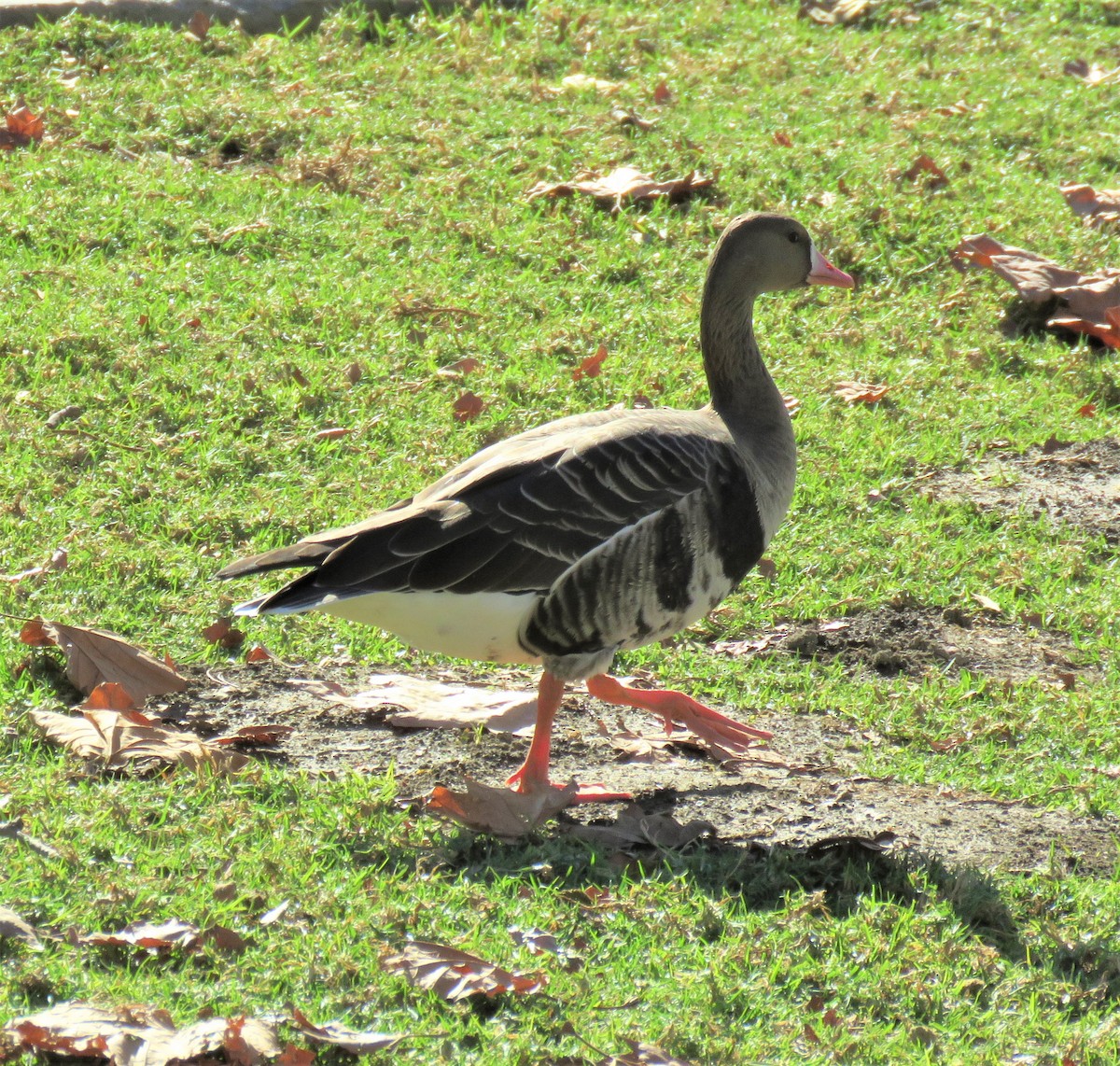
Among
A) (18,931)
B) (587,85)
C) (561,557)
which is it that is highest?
(587,85)

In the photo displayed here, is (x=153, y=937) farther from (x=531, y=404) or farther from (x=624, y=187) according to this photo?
(x=624, y=187)

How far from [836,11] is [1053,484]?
20.3 ft

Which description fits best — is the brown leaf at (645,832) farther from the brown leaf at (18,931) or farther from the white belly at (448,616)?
the brown leaf at (18,931)

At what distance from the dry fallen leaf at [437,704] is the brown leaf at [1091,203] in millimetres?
5260

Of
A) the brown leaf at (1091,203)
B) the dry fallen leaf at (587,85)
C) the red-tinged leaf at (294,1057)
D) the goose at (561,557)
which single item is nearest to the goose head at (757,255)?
the goose at (561,557)

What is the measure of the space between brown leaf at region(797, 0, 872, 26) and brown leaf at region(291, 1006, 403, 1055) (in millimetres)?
9743

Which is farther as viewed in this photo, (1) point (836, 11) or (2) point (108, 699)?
(1) point (836, 11)

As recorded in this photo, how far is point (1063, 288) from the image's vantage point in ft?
25.1

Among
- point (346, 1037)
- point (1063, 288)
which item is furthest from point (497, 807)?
point (1063, 288)

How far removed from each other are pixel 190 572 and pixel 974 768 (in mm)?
2755

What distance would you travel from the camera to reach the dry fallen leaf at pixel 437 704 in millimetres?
4762

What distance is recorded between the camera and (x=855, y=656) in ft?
17.8

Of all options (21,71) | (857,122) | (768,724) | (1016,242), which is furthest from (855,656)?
(21,71)

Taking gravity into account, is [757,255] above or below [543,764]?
above
